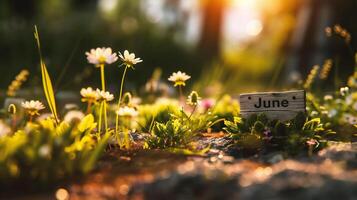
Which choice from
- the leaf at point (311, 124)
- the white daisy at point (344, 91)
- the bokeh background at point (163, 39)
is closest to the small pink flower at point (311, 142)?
the leaf at point (311, 124)

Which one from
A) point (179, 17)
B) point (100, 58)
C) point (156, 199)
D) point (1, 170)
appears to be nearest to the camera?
point (156, 199)

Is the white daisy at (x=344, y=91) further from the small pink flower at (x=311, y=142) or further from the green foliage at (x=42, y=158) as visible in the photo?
the green foliage at (x=42, y=158)

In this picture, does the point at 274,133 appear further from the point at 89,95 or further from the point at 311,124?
the point at 89,95

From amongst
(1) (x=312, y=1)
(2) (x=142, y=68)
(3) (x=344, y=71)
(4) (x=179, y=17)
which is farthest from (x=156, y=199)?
(4) (x=179, y=17)

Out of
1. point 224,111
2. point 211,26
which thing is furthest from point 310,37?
point 224,111

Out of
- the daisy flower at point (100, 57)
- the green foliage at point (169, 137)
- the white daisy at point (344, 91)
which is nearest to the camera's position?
the daisy flower at point (100, 57)

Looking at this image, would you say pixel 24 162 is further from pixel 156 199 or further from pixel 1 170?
pixel 156 199
